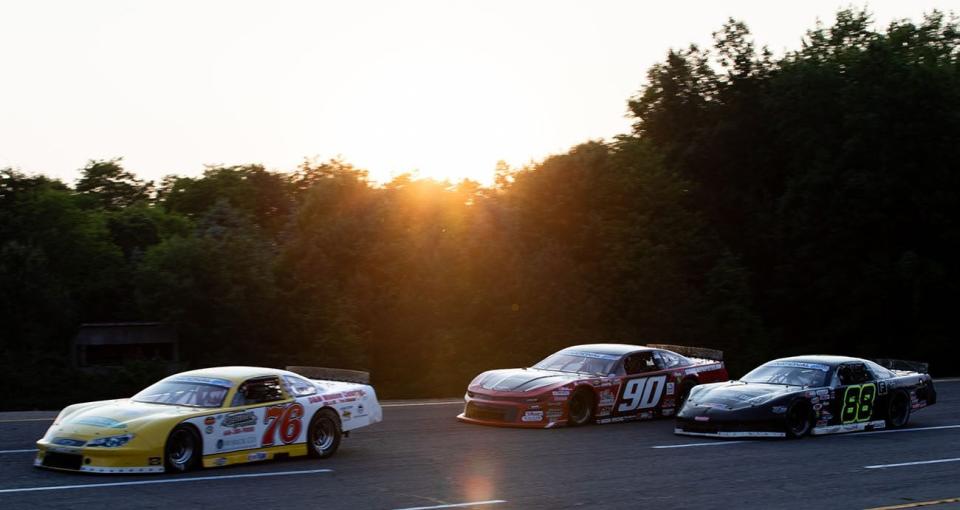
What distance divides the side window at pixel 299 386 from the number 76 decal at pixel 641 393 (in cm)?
653

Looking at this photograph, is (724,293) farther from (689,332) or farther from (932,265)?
(932,265)

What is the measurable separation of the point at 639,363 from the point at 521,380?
8.21ft

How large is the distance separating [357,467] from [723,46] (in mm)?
40165

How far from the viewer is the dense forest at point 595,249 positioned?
31.5 m

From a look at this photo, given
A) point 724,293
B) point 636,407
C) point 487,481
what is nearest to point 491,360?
point 724,293

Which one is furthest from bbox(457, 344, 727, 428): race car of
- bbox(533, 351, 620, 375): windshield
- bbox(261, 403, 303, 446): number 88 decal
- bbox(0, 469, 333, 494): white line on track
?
bbox(0, 469, 333, 494): white line on track

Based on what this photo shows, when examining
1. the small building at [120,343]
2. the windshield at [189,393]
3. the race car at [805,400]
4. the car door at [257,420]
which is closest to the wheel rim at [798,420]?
the race car at [805,400]

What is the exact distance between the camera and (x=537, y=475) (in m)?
13.6

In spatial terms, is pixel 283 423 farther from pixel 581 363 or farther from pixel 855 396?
pixel 855 396

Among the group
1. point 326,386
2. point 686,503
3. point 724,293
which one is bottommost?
point 686,503

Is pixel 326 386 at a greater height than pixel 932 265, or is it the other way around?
pixel 932 265

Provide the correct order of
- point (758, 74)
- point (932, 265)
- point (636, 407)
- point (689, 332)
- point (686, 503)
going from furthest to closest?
point (758, 74) < point (932, 265) < point (689, 332) < point (636, 407) < point (686, 503)

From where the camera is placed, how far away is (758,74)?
49344 mm

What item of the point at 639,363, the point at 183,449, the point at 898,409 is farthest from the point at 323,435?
the point at 898,409
